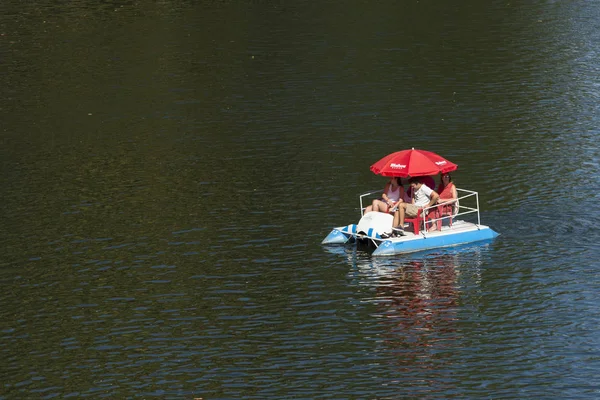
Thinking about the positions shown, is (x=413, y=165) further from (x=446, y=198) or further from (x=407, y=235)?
(x=407, y=235)

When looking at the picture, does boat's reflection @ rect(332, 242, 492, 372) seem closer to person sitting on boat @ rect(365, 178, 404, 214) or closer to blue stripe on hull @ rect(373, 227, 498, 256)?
blue stripe on hull @ rect(373, 227, 498, 256)

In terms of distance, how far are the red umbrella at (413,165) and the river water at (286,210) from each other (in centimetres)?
234

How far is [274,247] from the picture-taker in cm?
3116

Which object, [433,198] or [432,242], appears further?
[433,198]

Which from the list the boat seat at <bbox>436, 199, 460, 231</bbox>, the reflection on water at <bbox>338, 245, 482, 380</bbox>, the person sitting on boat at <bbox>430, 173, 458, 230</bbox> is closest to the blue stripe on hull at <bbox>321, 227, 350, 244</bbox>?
the reflection on water at <bbox>338, 245, 482, 380</bbox>

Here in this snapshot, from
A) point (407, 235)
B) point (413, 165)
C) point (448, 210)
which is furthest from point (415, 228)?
point (413, 165)

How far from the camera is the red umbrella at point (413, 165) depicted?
31.2 meters

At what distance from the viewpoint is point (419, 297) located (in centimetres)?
2733

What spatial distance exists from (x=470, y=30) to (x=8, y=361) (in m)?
44.5

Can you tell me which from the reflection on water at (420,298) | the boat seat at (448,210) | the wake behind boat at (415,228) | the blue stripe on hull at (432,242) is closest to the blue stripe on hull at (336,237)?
the wake behind boat at (415,228)

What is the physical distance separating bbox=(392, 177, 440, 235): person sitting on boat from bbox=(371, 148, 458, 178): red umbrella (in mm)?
639

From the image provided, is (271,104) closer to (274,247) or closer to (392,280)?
(274,247)

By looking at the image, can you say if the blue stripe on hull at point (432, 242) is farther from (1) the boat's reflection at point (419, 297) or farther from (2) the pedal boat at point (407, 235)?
(1) the boat's reflection at point (419, 297)

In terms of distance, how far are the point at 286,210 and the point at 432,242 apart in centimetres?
552
